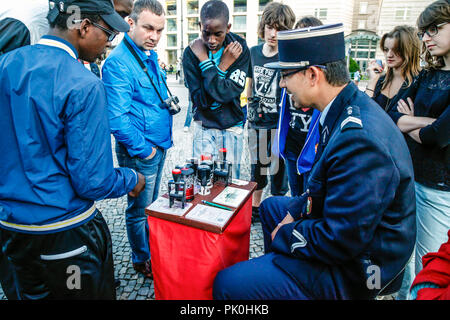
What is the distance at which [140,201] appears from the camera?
2.47 metres

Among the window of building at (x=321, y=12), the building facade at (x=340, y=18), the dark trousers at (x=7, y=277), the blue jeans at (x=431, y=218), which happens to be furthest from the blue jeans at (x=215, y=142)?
the window of building at (x=321, y=12)

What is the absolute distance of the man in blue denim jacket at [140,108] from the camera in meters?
2.20

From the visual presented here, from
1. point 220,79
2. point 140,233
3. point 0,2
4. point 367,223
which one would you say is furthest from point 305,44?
point 0,2

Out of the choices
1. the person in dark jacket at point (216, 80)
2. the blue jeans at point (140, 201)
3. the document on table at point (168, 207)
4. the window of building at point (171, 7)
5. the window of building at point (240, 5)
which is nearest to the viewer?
the document on table at point (168, 207)

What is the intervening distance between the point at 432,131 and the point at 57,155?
2.38m

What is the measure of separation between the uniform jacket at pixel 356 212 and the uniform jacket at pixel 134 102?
4.81 ft

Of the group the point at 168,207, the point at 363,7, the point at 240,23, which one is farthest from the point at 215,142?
the point at 240,23

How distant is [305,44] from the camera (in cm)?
163

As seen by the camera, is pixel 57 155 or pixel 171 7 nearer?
pixel 57 155

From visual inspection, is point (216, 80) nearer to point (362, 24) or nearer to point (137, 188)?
point (137, 188)

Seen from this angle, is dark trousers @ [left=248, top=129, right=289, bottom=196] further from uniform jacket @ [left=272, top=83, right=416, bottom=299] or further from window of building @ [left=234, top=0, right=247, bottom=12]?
window of building @ [left=234, top=0, right=247, bottom=12]

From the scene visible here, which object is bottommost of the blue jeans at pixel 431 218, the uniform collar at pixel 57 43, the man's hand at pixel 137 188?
the blue jeans at pixel 431 218

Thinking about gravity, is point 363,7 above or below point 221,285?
above

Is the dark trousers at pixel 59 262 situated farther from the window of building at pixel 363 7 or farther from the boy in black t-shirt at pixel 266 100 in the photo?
the window of building at pixel 363 7
